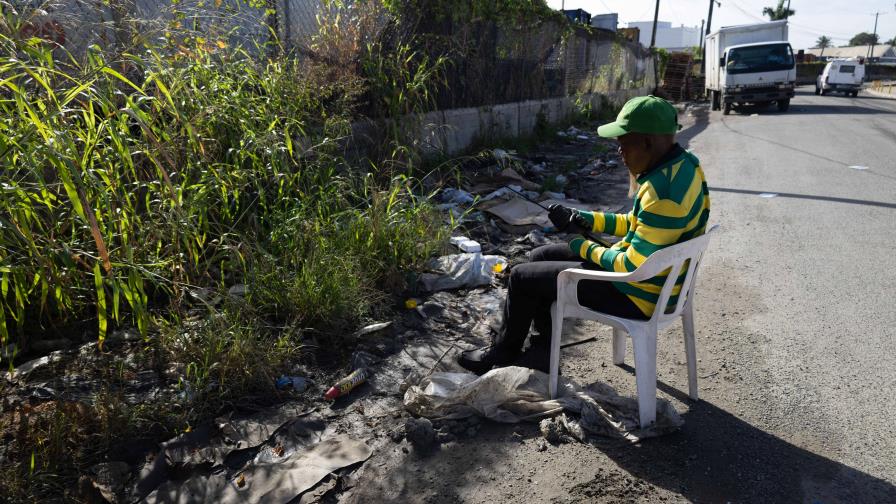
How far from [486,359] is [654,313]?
104 cm

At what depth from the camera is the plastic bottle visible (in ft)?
10.8

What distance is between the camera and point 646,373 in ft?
9.29

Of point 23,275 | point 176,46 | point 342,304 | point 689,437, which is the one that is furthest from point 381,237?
point 689,437

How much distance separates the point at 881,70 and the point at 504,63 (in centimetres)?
6600

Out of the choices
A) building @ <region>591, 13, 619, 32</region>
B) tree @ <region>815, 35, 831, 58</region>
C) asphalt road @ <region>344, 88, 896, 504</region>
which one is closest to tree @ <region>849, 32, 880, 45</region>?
tree @ <region>815, 35, 831, 58</region>

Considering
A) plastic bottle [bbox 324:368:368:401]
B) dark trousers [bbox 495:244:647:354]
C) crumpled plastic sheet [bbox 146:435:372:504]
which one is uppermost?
dark trousers [bbox 495:244:647:354]

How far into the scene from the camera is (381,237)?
460 cm

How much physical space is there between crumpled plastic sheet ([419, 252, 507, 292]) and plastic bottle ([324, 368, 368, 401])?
1.33 metres

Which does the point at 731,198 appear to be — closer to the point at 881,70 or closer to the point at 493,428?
the point at 493,428

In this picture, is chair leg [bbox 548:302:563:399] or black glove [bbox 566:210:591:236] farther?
black glove [bbox 566:210:591:236]

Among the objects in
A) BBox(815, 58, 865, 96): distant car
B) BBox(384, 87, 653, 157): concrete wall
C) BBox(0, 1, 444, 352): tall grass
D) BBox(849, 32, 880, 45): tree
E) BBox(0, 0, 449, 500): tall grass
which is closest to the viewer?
BBox(0, 0, 449, 500): tall grass

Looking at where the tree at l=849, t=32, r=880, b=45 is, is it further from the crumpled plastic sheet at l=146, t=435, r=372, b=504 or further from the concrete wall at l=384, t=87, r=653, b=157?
the crumpled plastic sheet at l=146, t=435, r=372, b=504

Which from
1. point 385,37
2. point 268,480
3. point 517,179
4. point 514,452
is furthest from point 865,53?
point 268,480

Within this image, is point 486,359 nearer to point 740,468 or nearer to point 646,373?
point 646,373
